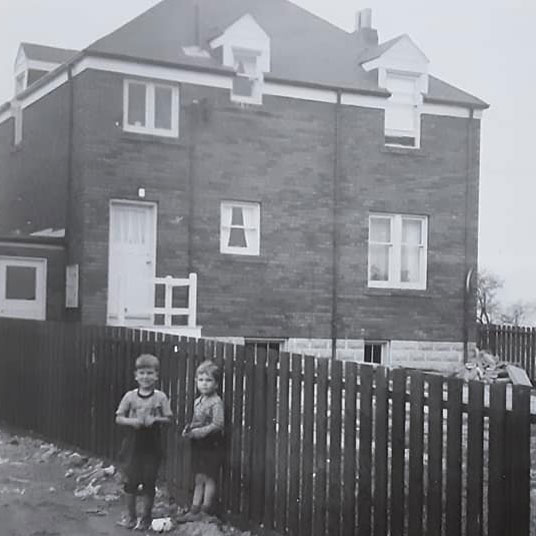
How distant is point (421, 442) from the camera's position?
185 inches

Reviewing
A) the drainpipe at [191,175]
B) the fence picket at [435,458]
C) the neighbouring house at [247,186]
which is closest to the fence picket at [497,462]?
the fence picket at [435,458]

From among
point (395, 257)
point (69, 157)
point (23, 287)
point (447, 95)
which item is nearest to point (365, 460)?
point (23, 287)

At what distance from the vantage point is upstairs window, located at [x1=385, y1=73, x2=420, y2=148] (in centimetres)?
1805

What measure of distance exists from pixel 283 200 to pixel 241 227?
3.14ft

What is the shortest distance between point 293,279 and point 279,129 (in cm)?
283

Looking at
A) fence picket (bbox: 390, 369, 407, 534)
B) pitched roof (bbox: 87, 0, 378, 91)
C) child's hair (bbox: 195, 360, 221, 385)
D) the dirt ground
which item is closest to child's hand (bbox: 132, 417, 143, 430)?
child's hair (bbox: 195, 360, 221, 385)

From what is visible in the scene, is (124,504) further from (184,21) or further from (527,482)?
(184,21)

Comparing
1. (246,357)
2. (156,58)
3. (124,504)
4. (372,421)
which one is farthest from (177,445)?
(156,58)

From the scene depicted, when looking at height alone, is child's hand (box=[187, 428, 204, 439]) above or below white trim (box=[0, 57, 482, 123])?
below

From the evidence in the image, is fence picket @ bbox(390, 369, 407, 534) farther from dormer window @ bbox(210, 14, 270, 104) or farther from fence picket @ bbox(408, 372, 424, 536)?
dormer window @ bbox(210, 14, 270, 104)

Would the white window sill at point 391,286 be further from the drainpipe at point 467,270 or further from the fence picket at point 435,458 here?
the fence picket at point 435,458

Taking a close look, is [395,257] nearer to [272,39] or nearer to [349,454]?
[272,39]

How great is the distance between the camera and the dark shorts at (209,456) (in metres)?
6.30

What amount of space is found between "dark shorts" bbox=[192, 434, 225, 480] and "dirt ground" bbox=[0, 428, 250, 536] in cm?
37
